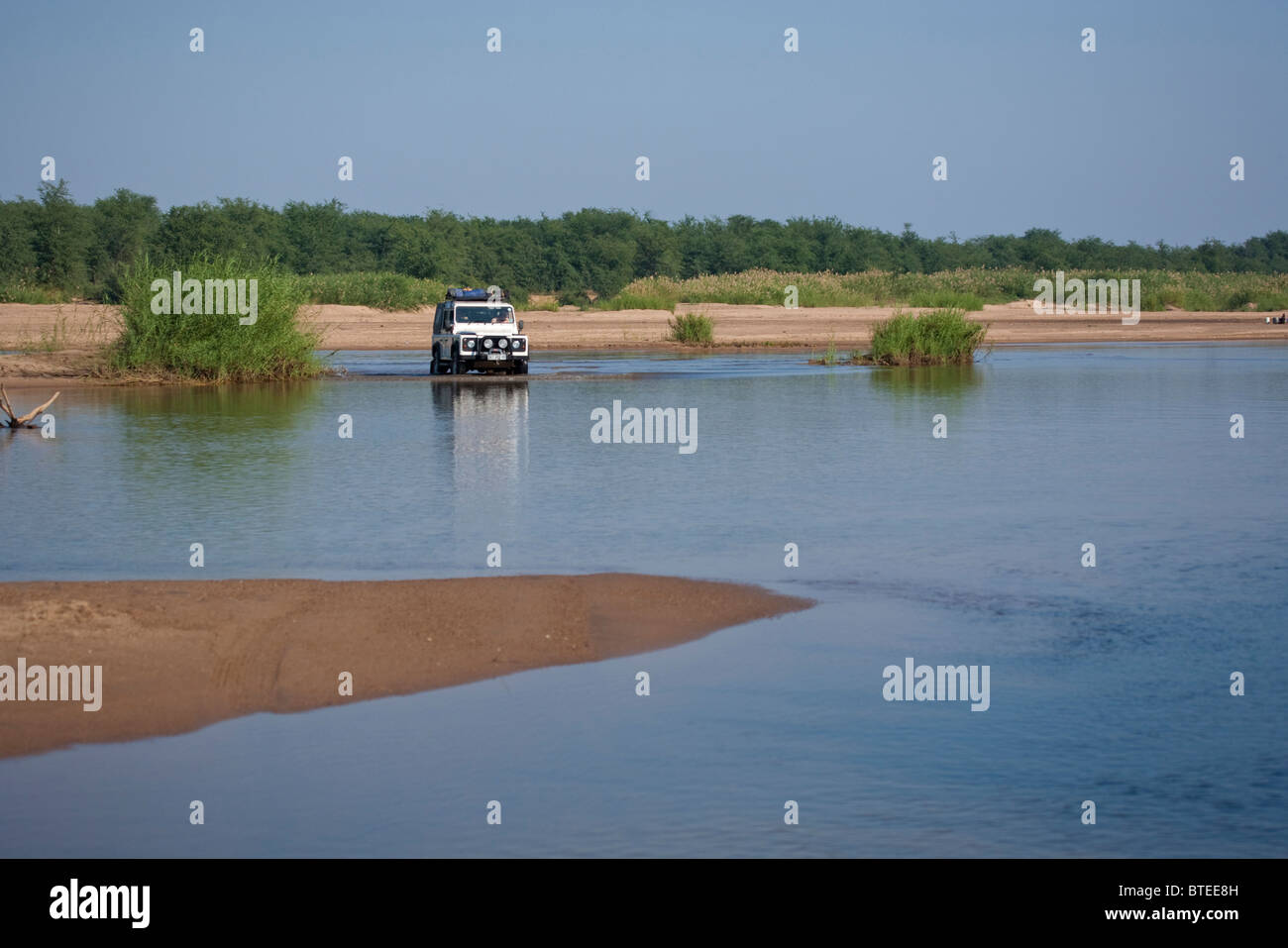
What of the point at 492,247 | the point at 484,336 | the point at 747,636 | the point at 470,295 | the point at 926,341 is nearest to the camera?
the point at 747,636

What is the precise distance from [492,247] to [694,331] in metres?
43.8

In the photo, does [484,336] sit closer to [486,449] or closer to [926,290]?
[486,449]

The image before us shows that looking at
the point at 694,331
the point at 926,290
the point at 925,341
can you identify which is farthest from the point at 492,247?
the point at 925,341

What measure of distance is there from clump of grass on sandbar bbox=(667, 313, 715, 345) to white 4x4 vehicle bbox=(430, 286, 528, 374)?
16915 mm

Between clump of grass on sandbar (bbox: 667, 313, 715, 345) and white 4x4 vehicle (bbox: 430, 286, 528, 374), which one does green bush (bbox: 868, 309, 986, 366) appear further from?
clump of grass on sandbar (bbox: 667, 313, 715, 345)

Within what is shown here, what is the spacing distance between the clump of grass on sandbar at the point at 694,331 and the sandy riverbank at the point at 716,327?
20.6 inches

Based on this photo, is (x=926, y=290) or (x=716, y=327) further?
(x=926, y=290)

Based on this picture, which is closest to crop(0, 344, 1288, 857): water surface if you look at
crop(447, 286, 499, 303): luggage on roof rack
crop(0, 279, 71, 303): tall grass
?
crop(447, 286, 499, 303): luggage on roof rack

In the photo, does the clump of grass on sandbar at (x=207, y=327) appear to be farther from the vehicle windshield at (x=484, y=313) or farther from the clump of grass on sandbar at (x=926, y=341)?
the clump of grass on sandbar at (x=926, y=341)

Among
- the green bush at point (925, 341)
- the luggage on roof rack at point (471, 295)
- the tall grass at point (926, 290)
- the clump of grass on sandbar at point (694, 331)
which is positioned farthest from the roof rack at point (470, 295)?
the tall grass at point (926, 290)

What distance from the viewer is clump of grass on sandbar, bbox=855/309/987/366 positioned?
42656mm

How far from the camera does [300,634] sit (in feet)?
33.6

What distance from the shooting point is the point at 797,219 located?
120438 millimetres
